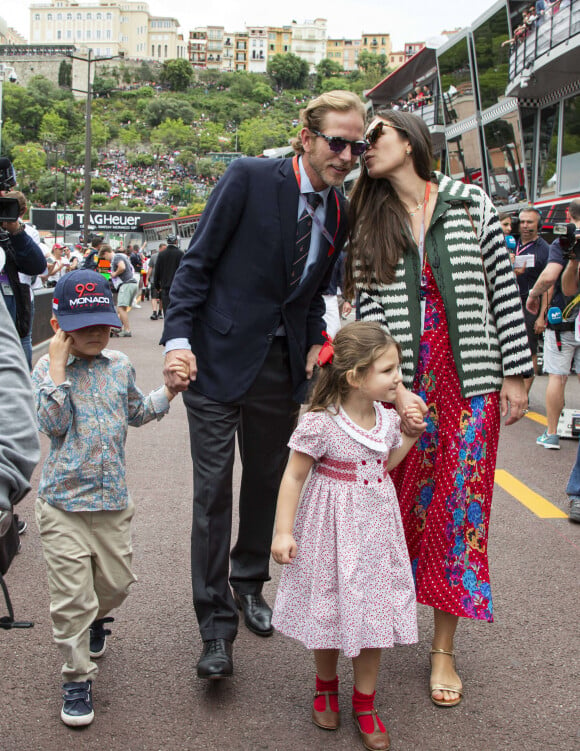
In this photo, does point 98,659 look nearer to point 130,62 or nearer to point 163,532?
point 163,532

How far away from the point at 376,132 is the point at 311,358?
35.1 inches

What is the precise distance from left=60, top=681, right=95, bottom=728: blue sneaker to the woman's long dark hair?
1607 mm

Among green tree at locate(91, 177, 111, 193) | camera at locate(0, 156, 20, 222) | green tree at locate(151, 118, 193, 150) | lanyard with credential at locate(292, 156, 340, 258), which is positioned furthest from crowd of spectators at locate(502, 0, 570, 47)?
green tree at locate(151, 118, 193, 150)

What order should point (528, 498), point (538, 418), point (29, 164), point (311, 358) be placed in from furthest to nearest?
point (29, 164) < point (538, 418) < point (528, 498) < point (311, 358)

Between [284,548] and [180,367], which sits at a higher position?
[180,367]

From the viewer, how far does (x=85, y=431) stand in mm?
3062

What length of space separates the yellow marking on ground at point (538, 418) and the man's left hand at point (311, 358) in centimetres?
558

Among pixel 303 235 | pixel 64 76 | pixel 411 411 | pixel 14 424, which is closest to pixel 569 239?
pixel 303 235

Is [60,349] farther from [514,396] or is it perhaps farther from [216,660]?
[514,396]

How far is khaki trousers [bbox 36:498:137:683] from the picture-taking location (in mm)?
2910

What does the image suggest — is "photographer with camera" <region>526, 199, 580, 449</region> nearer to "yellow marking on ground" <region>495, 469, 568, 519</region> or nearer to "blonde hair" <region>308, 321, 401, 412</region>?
"yellow marking on ground" <region>495, 469, 568, 519</region>

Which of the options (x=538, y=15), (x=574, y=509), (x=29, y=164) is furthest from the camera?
(x=29, y=164)

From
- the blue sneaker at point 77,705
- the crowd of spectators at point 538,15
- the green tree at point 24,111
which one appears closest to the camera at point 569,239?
the blue sneaker at point 77,705

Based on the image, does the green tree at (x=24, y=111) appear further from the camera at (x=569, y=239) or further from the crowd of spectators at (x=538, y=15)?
the camera at (x=569, y=239)
